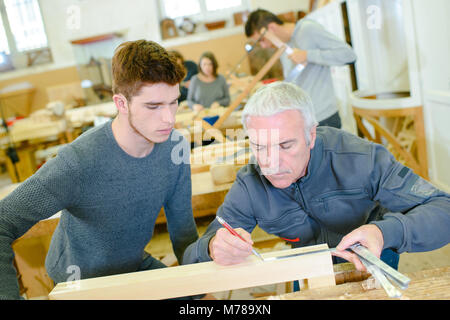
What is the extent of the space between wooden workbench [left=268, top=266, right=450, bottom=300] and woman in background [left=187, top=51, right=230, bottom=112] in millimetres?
4232

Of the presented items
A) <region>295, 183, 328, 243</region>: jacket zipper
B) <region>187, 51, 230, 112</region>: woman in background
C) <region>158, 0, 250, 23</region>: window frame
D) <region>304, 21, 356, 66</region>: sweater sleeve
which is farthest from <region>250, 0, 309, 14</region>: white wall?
<region>295, 183, 328, 243</region>: jacket zipper

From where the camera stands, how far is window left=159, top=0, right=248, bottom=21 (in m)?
9.92

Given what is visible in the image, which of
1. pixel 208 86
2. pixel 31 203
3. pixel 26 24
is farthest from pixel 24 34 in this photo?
pixel 31 203

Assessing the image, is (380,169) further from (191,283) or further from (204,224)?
(204,224)

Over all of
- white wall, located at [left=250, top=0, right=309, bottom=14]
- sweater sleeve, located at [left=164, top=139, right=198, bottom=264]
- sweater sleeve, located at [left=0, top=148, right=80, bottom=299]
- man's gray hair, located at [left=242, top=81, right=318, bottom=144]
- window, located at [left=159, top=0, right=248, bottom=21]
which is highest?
window, located at [left=159, top=0, right=248, bottom=21]

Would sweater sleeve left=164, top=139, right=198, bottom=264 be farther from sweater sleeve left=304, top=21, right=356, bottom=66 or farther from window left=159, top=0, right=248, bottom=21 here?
window left=159, top=0, right=248, bottom=21

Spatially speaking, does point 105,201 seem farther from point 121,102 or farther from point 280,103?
point 280,103

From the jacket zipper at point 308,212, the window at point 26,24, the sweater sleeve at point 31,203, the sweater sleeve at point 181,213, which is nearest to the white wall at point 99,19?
the window at point 26,24

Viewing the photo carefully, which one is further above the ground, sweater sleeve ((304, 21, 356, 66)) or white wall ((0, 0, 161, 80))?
white wall ((0, 0, 161, 80))

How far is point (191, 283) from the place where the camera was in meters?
1.03

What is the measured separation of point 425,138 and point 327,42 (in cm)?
116

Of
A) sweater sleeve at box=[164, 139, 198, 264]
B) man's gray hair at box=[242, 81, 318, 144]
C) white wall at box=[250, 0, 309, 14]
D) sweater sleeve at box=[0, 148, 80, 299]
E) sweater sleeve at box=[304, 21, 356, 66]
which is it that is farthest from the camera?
white wall at box=[250, 0, 309, 14]

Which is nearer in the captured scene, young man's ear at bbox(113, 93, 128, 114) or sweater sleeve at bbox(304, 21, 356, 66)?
young man's ear at bbox(113, 93, 128, 114)

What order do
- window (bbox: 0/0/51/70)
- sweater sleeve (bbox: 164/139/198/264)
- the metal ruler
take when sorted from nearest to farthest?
the metal ruler < sweater sleeve (bbox: 164/139/198/264) < window (bbox: 0/0/51/70)
